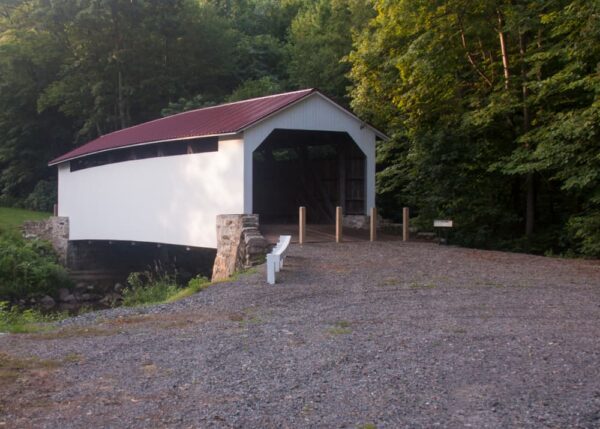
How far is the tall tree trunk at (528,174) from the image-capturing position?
1833 cm

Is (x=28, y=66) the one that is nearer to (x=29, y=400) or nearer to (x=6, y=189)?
(x=6, y=189)

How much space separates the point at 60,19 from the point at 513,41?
78.3 feet

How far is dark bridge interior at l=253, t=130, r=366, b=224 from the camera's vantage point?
20984 mm

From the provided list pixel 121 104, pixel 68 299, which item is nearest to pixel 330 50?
pixel 121 104

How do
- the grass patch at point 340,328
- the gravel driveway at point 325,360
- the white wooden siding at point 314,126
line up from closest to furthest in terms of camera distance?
the gravel driveway at point 325,360 → the grass patch at point 340,328 → the white wooden siding at point 314,126

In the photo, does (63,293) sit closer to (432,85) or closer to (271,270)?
(432,85)

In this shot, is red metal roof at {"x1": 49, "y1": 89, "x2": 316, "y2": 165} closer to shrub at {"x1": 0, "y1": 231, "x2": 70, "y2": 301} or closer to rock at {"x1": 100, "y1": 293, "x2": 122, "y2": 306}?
shrub at {"x1": 0, "y1": 231, "x2": 70, "y2": 301}

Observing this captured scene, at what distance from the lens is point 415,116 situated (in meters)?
20.5

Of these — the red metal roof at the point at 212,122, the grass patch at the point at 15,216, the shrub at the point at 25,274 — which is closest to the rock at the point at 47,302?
the shrub at the point at 25,274

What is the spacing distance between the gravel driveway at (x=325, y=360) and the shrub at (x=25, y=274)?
528 inches

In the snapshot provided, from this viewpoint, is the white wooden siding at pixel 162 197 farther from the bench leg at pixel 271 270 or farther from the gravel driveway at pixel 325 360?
the gravel driveway at pixel 325 360

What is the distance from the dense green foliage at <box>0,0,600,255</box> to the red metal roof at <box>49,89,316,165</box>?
324 centimetres

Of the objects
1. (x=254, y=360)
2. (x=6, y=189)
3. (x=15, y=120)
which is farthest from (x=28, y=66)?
(x=254, y=360)

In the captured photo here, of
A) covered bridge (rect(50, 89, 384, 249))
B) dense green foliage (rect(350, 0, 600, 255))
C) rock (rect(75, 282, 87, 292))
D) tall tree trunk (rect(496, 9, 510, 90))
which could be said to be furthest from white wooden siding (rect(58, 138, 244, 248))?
tall tree trunk (rect(496, 9, 510, 90))
